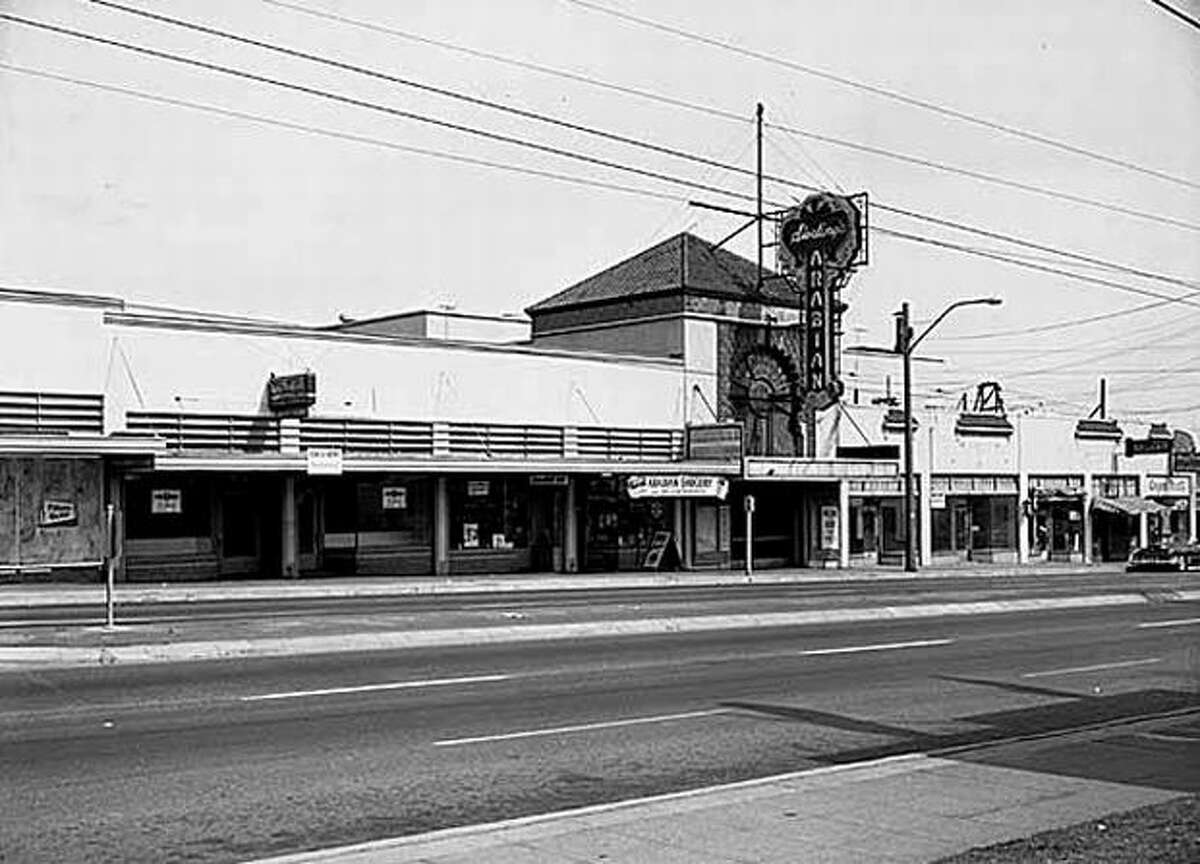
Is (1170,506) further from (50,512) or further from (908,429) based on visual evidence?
(50,512)

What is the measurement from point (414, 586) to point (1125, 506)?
3707cm

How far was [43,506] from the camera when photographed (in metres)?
35.1

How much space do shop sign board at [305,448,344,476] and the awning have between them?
36764mm

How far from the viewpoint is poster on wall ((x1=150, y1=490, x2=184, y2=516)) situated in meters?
38.3

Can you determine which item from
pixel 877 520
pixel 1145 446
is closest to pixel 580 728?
pixel 877 520

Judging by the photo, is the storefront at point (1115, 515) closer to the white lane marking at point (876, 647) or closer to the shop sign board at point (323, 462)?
the shop sign board at point (323, 462)

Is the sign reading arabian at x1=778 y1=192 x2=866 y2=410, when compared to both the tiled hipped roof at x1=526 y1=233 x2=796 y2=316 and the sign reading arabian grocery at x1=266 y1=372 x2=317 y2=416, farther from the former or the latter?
the sign reading arabian grocery at x1=266 y1=372 x2=317 y2=416

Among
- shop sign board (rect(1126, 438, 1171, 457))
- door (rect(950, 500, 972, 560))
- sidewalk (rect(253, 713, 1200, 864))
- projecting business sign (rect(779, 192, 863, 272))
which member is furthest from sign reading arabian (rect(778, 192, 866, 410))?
sidewalk (rect(253, 713, 1200, 864))

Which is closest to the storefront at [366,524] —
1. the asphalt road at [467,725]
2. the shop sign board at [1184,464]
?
the asphalt road at [467,725]

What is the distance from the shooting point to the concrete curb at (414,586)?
31.8 meters

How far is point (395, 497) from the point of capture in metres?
43.1

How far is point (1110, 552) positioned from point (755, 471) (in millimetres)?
23967

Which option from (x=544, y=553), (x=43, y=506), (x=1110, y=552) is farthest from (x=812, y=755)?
(x=1110, y=552)

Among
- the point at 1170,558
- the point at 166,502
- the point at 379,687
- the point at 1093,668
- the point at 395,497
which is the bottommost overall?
the point at 1093,668
